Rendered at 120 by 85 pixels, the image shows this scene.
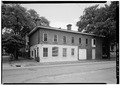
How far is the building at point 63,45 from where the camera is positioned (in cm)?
1839

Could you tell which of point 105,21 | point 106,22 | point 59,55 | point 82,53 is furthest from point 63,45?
point 105,21

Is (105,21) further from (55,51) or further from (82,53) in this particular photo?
(55,51)

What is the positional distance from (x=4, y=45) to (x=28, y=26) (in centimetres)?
905

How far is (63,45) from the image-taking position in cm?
2020

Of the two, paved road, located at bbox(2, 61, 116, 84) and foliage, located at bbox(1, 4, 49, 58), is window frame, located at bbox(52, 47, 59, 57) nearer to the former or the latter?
foliage, located at bbox(1, 4, 49, 58)

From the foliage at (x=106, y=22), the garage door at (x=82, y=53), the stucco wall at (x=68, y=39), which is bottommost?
the garage door at (x=82, y=53)

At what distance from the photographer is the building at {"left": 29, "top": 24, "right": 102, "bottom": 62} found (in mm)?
18391

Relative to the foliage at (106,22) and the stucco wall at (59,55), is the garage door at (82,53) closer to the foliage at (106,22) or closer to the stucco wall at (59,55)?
the stucco wall at (59,55)

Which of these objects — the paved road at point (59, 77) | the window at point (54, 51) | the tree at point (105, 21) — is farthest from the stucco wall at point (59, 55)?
the paved road at point (59, 77)

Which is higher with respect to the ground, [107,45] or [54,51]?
[107,45]

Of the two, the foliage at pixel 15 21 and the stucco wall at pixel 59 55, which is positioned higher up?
the foliage at pixel 15 21

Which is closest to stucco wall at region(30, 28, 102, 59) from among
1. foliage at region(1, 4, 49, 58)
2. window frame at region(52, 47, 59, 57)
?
window frame at region(52, 47, 59, 57)

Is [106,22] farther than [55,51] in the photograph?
Yes

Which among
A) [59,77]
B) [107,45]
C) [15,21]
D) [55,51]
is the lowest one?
[59,77]
